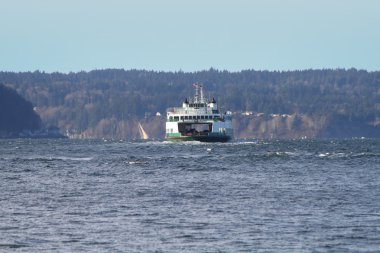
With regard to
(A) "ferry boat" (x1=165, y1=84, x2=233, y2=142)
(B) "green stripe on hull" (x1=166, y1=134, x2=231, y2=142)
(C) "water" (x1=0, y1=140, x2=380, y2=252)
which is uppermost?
(A) "ferry boat" (x1=165, y1=84, x2=233, y2=142)

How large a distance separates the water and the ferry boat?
83.5 metres

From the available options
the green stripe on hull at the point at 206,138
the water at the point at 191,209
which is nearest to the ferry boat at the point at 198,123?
the green stripe on hull at the point at 206,138

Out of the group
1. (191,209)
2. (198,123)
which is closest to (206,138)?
(198,123)

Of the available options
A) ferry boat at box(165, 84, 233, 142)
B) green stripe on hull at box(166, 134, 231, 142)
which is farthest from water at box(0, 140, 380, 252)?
ferry boat at box(165, 84, 233, 142)

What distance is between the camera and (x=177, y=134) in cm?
18100

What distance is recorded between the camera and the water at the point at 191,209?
150 ft

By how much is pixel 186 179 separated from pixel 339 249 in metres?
36.3

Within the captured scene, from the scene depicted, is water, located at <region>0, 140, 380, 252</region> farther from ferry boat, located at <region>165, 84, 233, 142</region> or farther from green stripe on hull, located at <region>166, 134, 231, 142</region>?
ferry boat, located at <region>165, 84, 233, 142</region>

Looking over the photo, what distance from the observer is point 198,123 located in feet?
586

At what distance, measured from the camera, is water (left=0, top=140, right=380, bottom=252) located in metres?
45.6

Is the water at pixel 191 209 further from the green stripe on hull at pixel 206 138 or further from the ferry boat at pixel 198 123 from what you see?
the ferry boat at pixel 198 123

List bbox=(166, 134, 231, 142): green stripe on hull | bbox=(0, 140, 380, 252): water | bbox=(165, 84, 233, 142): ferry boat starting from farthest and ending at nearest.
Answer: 1. bbox=(165, 84, 233, 142): ferry boat
2. bbox=(166, 134, 231, 142): green stripe on hull
3. bbox=(0, 140, 380, 252): water

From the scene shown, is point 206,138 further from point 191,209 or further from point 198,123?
point 191,209

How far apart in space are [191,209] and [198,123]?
122 m
